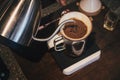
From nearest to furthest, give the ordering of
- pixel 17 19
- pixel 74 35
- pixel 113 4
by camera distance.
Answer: pixel 17 19 < pixel 74 35 < pixel 113 4

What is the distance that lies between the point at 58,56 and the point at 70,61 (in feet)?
0.19

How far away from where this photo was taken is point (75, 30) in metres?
1.06

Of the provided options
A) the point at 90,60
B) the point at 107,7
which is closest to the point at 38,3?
the point at 90,60

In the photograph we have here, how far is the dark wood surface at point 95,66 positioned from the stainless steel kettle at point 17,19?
1.41 ft

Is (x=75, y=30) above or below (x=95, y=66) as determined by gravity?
above

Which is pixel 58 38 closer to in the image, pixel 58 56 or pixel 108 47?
pixel 58 56

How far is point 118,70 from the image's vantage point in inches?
43.6

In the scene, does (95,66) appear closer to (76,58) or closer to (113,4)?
(76,58)

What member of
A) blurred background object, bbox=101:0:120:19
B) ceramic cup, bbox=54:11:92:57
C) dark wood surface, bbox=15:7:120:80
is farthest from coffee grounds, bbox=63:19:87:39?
blurred background object, bbox=101:0:120:19

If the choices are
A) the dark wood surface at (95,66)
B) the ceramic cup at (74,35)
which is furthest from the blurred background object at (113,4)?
the ceramic cup at (74,35)

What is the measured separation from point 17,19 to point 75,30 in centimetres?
Result: 42

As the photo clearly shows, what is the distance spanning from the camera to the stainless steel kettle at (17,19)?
0.68 metres

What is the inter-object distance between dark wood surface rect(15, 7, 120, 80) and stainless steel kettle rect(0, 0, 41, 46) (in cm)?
43

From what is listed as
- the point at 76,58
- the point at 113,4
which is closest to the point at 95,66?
the point at 76,58
